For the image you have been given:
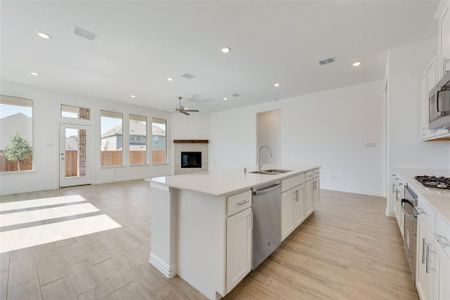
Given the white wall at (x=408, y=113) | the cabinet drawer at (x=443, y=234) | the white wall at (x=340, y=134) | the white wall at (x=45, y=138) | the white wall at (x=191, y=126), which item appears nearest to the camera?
the cabinet drawer at (x=443, y=234)

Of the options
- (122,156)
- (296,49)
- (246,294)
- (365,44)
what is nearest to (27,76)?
(122,156)

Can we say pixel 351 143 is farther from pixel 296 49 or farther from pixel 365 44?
pixel 296 49

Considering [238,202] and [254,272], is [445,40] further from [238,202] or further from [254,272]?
[254,272]

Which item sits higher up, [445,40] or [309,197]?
[445,40]

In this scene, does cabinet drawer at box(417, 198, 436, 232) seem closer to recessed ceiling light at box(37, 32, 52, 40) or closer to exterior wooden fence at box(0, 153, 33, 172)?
recessed ceiling light at box(37, 32, 52, 40)

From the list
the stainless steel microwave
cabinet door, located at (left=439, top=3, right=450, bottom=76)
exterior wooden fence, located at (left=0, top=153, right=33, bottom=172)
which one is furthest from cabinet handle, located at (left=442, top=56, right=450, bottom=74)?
exterior wooden fence, located at (left=0, top=153, right=33, bottom=172)

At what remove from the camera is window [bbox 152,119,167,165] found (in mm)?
7855

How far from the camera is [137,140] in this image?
288 inches

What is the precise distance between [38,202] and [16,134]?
2217 millimetres

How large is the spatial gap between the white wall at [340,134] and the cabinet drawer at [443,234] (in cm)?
437

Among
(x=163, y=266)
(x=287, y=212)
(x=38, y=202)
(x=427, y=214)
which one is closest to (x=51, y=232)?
(x=163, y=266)

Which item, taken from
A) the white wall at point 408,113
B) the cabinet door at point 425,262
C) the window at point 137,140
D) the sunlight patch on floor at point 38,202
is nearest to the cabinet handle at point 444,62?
the white wall at point 408,113

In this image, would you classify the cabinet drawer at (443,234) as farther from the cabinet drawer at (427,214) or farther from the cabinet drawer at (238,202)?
the cabinet drawer at (238,202)

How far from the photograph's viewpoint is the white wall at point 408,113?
2.90 m
